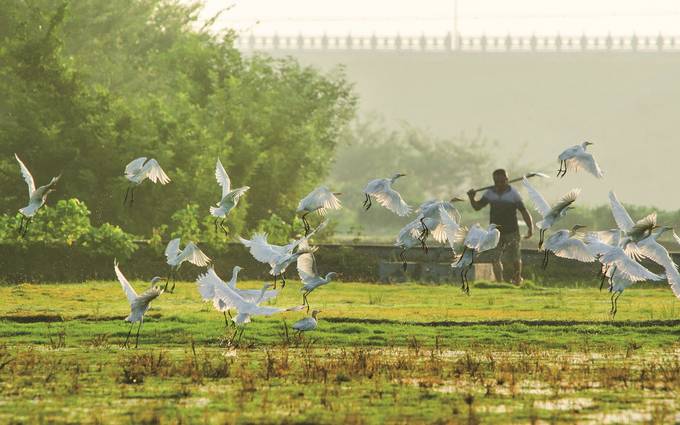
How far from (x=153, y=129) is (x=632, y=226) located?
2285cm

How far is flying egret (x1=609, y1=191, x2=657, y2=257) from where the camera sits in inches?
692

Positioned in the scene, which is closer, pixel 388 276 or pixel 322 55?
pixel 388 276

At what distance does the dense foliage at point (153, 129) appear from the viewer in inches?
1486

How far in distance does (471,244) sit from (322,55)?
145m

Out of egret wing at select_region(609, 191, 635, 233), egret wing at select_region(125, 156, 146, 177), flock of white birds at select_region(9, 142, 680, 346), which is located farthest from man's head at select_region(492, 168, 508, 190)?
egret wing at select_region(609, 191, 635, 233)

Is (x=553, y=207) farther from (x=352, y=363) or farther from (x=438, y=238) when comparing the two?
(x=352, y=363)

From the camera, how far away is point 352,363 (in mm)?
15844

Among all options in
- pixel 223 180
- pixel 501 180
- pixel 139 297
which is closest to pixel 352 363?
pixel 139 297

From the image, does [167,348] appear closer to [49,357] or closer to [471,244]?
[49,357]

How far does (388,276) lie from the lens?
32656 millimetres

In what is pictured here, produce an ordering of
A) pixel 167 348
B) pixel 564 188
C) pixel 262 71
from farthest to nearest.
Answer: pixel 564 188
pixel 262 71
pixel 167 348

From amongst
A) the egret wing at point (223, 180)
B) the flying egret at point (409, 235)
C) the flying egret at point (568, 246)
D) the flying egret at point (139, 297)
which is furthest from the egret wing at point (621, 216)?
the flying egret at point (139, 297)

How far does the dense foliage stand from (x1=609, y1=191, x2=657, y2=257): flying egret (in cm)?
1870

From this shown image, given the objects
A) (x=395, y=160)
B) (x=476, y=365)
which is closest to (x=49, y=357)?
(x=476, y=365)
